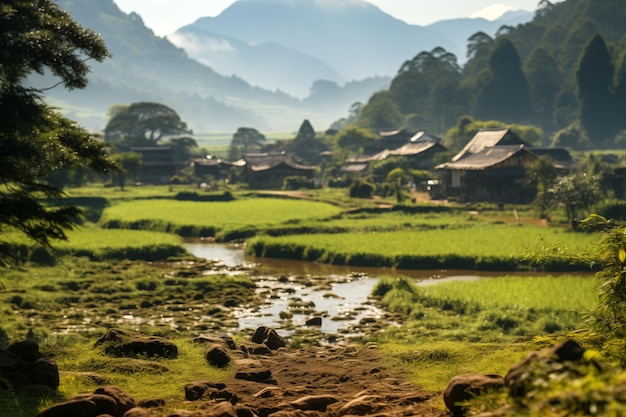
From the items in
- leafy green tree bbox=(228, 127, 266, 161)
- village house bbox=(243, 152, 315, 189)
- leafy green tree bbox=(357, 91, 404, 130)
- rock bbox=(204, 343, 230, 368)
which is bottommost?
rock bbox=(204, 343, 230, 368)

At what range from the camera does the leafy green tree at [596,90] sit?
95.6 metres

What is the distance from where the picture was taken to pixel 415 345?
56.8 feet

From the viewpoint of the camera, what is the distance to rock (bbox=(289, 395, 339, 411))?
451 inches

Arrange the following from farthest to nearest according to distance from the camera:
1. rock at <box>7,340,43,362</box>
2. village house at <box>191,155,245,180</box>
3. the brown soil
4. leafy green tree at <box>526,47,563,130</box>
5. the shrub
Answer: leafy green tree at <box>526,47,563,130</box>
village house at <box>191,155,245,180</box>
the shrub
rock at <box>7,340,43,362</box>
the brown soil

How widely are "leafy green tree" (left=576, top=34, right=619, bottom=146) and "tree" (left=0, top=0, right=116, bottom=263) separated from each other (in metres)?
90.2

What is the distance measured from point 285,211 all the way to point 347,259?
19254 mm

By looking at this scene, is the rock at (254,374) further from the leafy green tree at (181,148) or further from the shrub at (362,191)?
the leafy green tree at (181,148)

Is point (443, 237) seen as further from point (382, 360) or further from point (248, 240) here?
point (382, 360)

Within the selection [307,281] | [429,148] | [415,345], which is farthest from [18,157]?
[429,148]

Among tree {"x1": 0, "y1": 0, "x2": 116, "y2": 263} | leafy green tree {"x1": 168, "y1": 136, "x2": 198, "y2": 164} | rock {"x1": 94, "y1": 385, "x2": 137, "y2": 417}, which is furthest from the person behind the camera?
leafy green tree {"x1": 168, "y1": 136, "x2": 198, "y2": 164}

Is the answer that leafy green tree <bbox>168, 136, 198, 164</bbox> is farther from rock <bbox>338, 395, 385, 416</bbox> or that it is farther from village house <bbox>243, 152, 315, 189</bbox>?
rock <bbox>338, 395, 385, 416</bbox>

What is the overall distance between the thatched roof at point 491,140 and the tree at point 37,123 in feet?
167

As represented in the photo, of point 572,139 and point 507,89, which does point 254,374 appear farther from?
point 507,89

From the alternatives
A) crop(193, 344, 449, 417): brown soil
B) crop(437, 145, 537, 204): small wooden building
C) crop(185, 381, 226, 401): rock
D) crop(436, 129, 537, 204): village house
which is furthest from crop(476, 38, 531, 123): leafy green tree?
crop(185, 381, 226, 401): rock
